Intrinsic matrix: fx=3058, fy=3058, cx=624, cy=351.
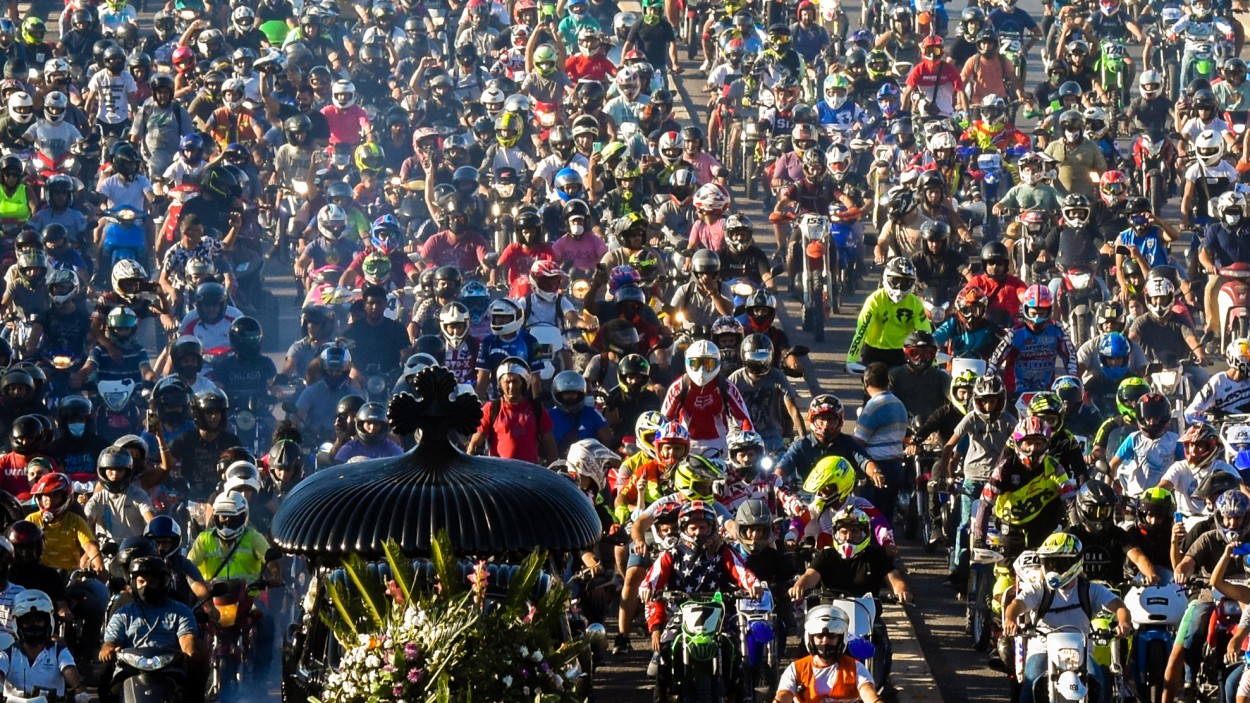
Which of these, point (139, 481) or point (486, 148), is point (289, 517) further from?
point (486, 148)

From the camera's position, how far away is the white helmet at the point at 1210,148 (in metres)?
32.8

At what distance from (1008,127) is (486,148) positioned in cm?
596

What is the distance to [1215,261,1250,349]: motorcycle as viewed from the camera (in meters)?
28.8

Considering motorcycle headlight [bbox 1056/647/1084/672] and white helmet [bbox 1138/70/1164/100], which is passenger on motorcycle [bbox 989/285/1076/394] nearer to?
motorcycle headlight [bbox 1056/647/1084/672]

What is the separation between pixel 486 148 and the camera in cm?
3378

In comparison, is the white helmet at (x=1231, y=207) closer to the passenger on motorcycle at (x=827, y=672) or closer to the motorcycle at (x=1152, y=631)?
the motorcycle at (x=1152, y=631)

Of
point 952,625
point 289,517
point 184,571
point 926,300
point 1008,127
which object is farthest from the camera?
point 1008,127

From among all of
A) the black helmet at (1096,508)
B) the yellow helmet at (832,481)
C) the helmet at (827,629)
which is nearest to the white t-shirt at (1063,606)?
the black helmet at (1096,508)

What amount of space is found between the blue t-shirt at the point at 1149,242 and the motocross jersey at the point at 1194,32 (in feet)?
29.8

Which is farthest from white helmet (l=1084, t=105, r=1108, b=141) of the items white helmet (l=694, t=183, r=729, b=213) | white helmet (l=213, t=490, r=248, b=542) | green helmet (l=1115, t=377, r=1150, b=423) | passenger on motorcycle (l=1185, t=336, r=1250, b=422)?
white helmet (l=213, t=490, r=248, b=542)

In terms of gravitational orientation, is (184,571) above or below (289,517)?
below

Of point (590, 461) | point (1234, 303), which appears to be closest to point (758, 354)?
point (590, 461)

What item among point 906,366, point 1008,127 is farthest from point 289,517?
point 1008,127

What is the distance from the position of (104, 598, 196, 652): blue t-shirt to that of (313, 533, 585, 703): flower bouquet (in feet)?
15.0
